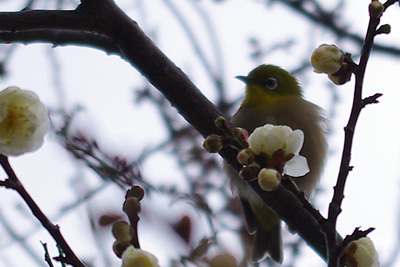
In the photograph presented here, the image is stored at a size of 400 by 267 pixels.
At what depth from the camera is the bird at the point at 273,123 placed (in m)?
4.00

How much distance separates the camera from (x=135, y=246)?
1149 millimetres

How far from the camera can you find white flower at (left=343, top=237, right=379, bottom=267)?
1.21 metres

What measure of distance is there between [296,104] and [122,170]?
1997 millimetres

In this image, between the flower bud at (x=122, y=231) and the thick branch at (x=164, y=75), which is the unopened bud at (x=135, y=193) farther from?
the thick branch at (x=164, y=75)

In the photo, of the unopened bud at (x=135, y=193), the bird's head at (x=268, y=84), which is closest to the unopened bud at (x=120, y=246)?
the unopened bud at (x=135, y=193)

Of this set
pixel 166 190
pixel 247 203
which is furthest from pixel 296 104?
pixel 166 190

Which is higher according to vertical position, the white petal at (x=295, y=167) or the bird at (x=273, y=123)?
the bird at (x=273, y=123)

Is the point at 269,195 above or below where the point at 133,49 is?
below

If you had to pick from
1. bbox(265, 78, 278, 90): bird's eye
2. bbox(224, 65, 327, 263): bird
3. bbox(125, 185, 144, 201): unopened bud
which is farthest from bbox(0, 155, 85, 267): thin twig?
bbox(265, 78, 278, 90): bird's eye

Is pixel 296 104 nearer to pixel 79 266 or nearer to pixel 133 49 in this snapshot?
pixel 133 49

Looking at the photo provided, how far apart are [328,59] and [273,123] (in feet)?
9.10

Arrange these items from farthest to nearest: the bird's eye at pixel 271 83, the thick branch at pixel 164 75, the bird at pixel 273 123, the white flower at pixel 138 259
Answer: the bird's eye at pixel 271 83, the bird at pixel 273 123, the thick branch at pixel 164 75, the white flower at pixel 138 259

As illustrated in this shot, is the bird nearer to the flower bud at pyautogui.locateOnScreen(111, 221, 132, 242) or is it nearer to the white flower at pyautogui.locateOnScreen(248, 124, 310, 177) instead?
the white flower at pyautogui.locateOnScreen(248, 124, 310, 177)

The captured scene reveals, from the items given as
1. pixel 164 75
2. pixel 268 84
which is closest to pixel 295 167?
pixel 164 75
